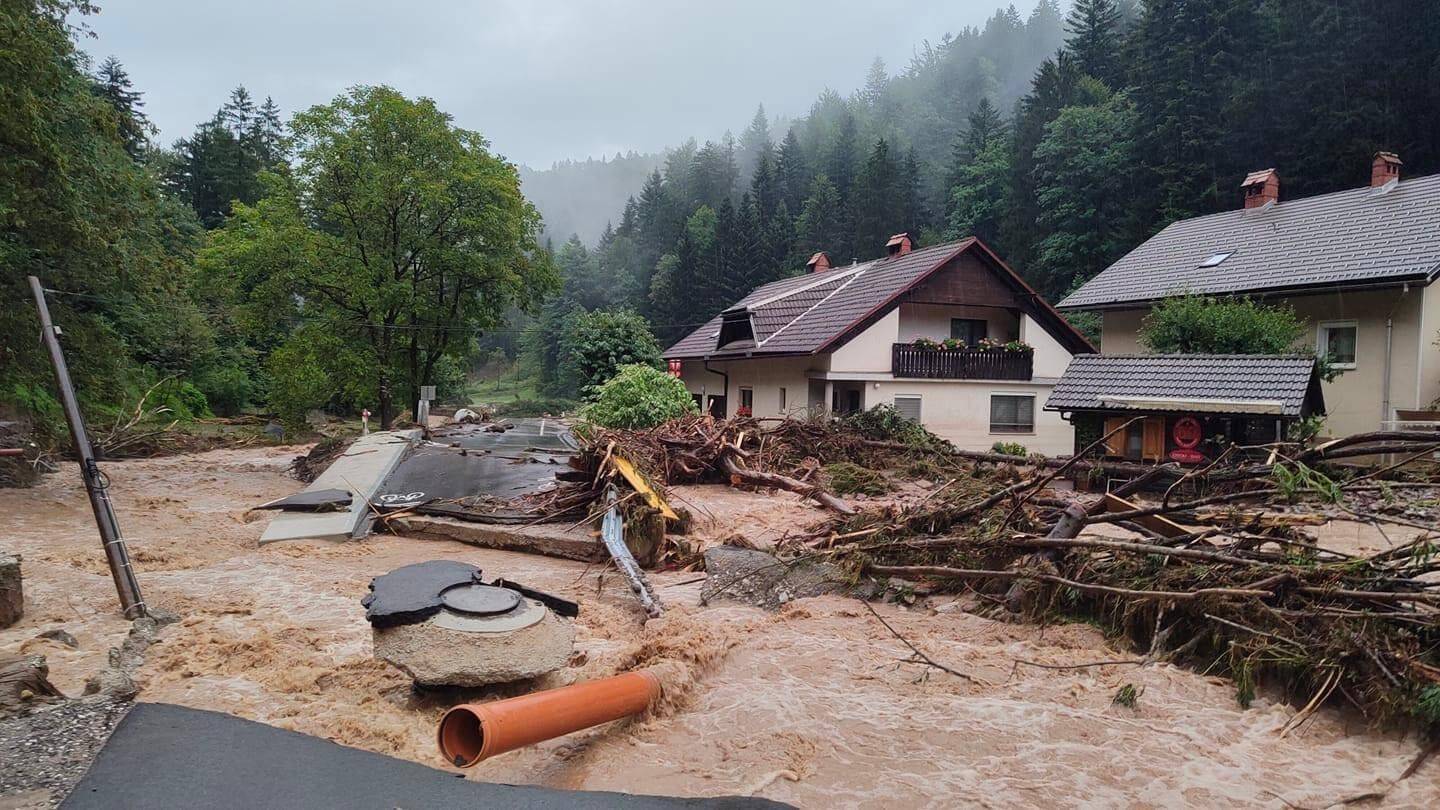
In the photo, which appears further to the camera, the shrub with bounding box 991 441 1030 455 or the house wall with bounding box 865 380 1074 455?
Result: the house wall with bounding box 865 380 1074 455

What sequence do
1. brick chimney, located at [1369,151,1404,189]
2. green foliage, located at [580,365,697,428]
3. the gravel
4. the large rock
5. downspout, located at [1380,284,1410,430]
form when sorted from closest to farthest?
the gravel → the large rock → downspout, located at [1380,284,1410,430] → green foliage, located at [580,365,697,428] → brick chimney, located at [1369,151,1404,189]

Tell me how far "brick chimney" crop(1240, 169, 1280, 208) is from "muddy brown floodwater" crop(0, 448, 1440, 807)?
78.0 ft

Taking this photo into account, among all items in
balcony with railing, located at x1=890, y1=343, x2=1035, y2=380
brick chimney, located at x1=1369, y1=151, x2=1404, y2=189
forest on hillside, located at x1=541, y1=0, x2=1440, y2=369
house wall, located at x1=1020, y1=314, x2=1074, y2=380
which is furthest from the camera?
forest on hillside, located at x1=541, y1=0, x2=1440, y2=369

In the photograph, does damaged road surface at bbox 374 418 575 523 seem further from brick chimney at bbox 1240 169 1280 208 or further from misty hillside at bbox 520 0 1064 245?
misty hillside at bbox 520 0 1064 245

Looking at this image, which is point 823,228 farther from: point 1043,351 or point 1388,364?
point 1388,364

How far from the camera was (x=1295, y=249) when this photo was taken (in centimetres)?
2138

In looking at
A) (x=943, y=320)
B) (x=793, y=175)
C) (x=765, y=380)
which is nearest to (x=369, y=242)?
(x=765, y=380)

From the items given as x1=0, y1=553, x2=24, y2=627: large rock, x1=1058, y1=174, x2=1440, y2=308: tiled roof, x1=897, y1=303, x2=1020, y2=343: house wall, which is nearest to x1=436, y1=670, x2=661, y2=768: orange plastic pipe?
x1=0, y1=553, x2=24, y2=627: large rock

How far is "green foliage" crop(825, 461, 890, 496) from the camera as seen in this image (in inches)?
589

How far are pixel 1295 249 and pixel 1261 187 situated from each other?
4824 millimetres

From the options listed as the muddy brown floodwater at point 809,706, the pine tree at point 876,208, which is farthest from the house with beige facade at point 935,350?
the pine tree at point 876,208

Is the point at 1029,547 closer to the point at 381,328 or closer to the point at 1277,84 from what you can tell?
the point at 381,328

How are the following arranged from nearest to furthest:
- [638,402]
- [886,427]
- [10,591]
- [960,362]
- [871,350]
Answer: [10,591]
[638,402]
[886,427]
[871,350]
[960,362]

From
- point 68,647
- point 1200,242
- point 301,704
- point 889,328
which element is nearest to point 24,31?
point 68,647
